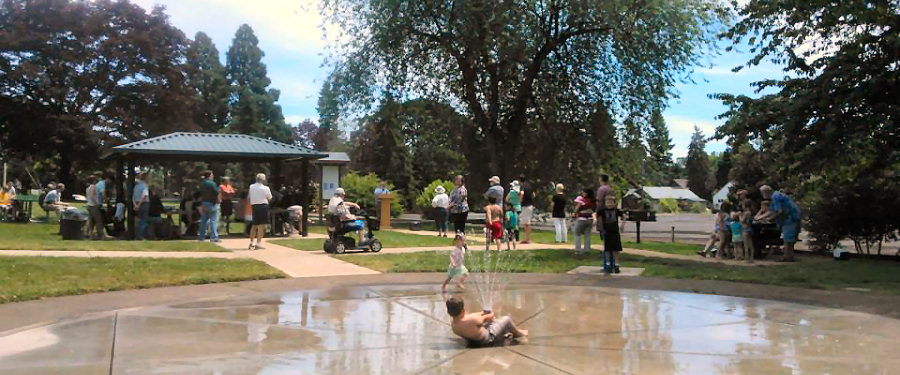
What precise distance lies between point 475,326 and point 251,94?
76.0 m

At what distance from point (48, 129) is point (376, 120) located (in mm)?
21088

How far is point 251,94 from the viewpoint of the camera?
77562mm

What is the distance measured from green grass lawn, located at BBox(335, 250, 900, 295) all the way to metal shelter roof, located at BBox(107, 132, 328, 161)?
Result: 20.6 ft

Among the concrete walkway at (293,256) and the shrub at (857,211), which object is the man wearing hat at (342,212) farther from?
the shrub at (857,211)

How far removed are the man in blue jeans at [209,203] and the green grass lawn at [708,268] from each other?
454 cm

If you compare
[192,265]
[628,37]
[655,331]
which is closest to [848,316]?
[655,331]

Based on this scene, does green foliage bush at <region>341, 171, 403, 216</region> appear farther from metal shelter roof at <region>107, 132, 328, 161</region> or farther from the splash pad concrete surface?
the splash pad concrete surface

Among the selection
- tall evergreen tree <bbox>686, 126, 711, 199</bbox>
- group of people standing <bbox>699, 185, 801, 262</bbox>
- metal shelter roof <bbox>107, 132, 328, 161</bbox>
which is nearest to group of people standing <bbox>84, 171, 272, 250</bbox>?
→ metal shelter roof <bbox>107, 132, 328, 161</bbox>

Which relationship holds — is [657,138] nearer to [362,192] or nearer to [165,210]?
[362,192]

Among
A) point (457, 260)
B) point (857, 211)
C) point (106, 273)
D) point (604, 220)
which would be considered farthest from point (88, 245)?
point (857, 211)

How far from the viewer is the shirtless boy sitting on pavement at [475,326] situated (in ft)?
19.6

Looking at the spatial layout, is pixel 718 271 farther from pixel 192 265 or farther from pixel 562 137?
pixel 562 137

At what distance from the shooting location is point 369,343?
612 centimetres

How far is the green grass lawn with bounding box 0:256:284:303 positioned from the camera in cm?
899
